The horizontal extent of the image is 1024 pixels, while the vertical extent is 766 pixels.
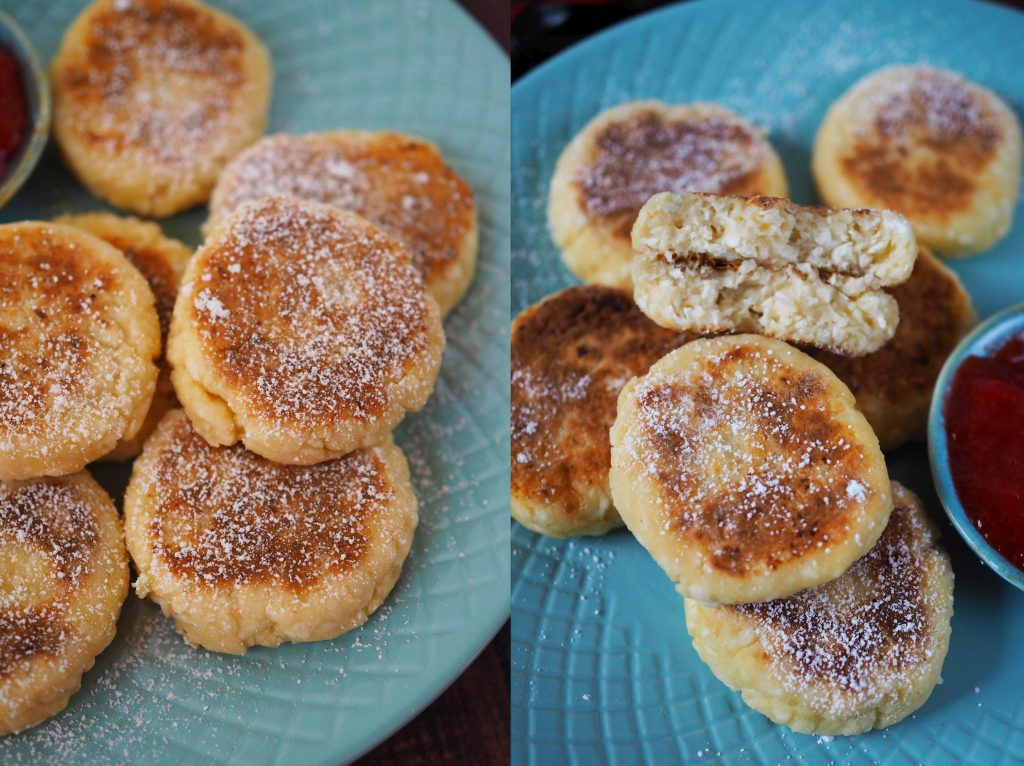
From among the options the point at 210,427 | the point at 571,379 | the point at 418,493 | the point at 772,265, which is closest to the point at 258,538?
the point at 210,427

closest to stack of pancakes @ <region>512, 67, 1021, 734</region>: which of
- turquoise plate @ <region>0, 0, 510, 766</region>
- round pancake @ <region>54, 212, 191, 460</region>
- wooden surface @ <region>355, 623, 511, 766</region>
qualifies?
turquoise plate @ <region>0, 0, 510, 766</region>

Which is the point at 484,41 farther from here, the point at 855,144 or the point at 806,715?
the point at 806,715

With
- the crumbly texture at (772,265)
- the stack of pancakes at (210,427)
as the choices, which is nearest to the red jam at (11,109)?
the stack of pancakes at (210,427)

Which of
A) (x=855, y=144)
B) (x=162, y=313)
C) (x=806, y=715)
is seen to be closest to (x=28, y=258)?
(x=162, y=313)

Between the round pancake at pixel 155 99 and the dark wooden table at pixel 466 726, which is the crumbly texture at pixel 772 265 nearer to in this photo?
the dark wooden table at pixel 466 726

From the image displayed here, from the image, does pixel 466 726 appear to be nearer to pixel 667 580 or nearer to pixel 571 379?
pixel 667 580

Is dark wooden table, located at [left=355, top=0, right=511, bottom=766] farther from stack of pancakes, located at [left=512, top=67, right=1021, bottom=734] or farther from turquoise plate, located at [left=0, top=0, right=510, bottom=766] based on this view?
stack of pancakes, located at [left=512, top=67, right=1021, bottom=734]

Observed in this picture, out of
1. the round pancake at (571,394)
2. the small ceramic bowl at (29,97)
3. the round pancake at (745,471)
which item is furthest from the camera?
the small ceramic bowl at (29,97)
